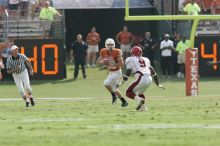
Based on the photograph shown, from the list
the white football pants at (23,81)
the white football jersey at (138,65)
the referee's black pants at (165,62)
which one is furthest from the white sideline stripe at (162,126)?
the referee's black pants at (165,62)

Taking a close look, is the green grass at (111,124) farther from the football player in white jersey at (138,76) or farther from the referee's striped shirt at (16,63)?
the referee's striped shirt at (16,63)

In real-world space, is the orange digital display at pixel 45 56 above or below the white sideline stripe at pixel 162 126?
above

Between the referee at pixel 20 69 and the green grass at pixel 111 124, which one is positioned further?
the referee at pixel 20 69

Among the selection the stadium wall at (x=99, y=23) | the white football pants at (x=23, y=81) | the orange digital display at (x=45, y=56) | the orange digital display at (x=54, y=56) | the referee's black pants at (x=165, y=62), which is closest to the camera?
the white football pants at (x=23, y=81)

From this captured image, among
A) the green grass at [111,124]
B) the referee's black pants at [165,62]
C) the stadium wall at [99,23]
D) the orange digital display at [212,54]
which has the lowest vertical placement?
the green grass at [111,124]

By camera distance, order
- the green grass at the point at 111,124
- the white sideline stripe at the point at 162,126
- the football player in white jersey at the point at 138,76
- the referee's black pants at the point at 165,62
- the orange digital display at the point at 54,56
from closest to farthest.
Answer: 1. the green grass at the point at 111,124
2. the white sideline stripe at the point at 162,126
3. the football player in white jersey at the point at 138,76
4. the orange digital display at the point at 54,56
5. the referee's black pants at the point at 165,62

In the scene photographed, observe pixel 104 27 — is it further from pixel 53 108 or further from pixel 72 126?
pixel 72 126

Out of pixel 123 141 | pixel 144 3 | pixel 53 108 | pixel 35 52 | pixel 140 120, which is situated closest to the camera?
pixel 123 141

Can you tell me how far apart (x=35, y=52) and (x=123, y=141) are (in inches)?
733

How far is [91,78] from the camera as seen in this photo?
3181cm

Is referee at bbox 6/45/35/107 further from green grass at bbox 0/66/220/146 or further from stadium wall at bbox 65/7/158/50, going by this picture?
stadium wall at bbox 65/7/158/50

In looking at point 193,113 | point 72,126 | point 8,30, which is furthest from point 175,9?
point 72,126

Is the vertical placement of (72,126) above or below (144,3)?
below

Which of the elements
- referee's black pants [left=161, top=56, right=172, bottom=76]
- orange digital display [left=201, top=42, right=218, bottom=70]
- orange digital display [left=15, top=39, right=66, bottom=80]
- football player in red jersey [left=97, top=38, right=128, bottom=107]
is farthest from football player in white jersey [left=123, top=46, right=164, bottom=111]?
referee's black pants [left=161, top=56, right=172, bottom=76]
